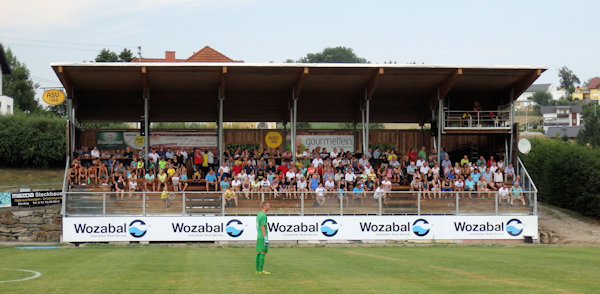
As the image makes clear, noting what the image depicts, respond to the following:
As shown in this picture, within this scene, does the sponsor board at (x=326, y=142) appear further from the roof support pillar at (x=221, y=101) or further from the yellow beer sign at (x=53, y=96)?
the yellow beer sign at (x=53, y=96)

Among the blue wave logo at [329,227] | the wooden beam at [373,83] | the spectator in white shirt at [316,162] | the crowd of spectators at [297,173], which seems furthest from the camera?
the spectator in white shirt at [316,162]

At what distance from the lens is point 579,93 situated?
186 metres

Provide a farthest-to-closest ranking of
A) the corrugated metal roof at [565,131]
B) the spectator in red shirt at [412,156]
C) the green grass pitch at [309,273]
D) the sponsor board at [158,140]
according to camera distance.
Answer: the corrugated metal roof at [565,131] < the sponsor board at [158,140] < the spectator in red shirt at [412,156] < the green grass pitch at [309,273]

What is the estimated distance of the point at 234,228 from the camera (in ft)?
101

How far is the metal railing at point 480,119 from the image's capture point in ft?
120

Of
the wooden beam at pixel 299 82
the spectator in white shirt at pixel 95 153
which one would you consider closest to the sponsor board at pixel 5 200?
the spectator in white shirt at pixel 95 153

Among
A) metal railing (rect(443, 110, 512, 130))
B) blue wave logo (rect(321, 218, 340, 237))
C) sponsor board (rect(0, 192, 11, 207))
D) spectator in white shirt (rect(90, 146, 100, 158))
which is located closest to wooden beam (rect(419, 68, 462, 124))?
metal railing (rect(443, 110, 512, 130))

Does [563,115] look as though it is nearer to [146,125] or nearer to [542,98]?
[542,98]

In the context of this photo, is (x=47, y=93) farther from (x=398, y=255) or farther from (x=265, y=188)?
(x=398, y=255)

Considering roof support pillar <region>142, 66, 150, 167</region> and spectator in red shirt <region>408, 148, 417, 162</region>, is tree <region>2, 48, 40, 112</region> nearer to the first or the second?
roof support pillar <region>142, 66, 150, 167</region>

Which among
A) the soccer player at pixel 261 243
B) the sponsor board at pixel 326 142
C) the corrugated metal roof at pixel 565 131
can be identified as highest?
the corrugated metal roof at pixel 565 131

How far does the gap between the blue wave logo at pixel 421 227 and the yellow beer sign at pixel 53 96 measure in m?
18.7

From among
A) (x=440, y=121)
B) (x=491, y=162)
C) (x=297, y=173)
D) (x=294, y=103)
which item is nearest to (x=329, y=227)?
(x=297, y=173)

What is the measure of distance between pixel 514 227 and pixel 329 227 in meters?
8.45
